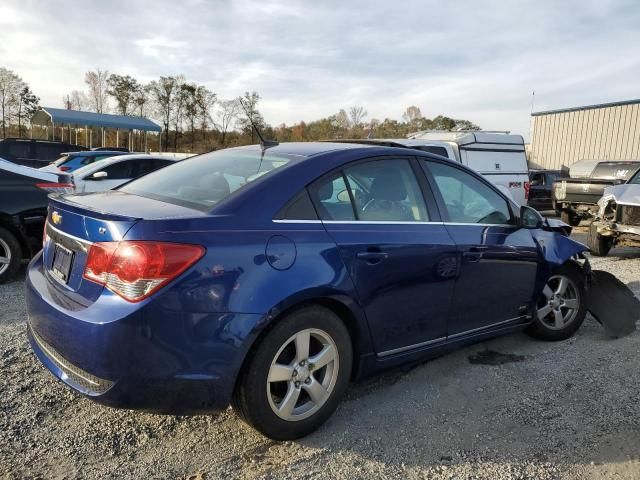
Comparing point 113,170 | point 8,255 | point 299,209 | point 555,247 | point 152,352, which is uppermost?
point 299,209

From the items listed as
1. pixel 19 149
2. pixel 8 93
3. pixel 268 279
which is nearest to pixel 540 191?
pixel 268 279

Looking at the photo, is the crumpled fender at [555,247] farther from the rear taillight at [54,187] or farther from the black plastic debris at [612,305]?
the rear taillight at [54,187]

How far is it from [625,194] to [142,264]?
8.33 m

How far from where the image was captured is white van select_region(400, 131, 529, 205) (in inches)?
389

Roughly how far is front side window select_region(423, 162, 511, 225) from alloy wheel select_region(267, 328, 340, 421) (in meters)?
1.31

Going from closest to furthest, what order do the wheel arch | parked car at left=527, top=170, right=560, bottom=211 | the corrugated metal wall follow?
the wheel arch, parked car at left=527, top=170, right=560, bottom=211, the corrugated metal wall

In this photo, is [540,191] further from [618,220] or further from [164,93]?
[164,93]

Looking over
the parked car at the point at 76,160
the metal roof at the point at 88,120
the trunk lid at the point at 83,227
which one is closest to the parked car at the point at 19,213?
A: the trunk lid at the point at 83,227

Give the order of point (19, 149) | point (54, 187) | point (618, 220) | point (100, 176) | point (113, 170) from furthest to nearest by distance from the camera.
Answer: point (19, 149) < point (113, 170) < point (100, 176) < point (618, 220) < point (54, 187)

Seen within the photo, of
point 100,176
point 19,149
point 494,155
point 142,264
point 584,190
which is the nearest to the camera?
point 142,264

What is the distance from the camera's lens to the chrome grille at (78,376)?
238cm

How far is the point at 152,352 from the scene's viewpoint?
231 cm

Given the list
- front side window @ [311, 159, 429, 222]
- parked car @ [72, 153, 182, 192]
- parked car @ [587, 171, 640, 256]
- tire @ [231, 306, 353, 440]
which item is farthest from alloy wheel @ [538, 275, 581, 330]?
parked car @ [72, 153, 182, 192]

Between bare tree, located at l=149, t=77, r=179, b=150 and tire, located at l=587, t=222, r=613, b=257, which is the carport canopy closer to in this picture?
bare tree, located at l=149, t=77, r=179, b=150
